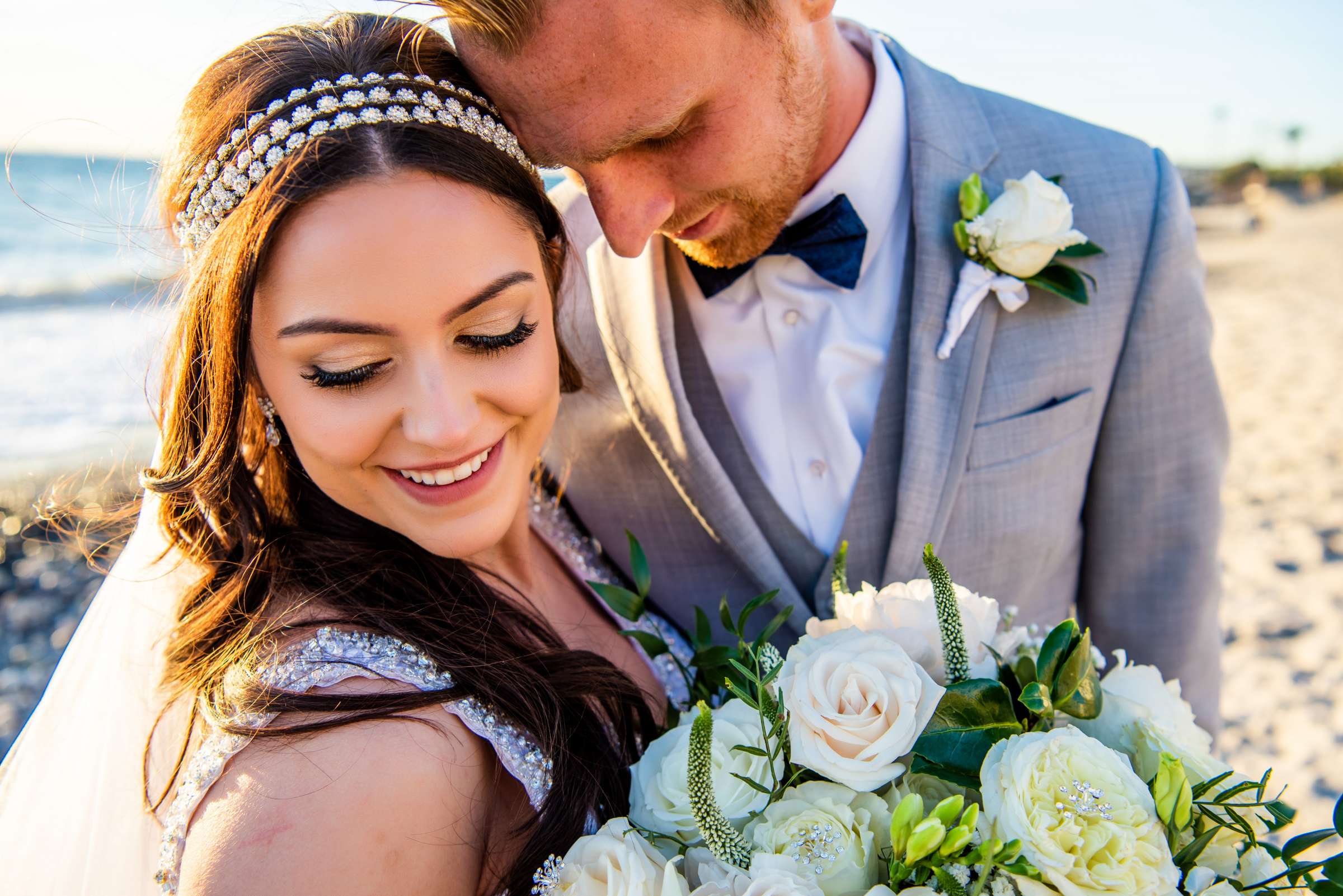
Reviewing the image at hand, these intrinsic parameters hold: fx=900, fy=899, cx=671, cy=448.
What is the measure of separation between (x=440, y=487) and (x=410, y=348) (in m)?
0.31

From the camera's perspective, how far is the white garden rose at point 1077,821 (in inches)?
44.5

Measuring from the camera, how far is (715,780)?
133 cm

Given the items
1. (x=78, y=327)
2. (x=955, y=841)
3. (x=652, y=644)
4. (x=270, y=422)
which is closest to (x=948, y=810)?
(x=955, y=841)

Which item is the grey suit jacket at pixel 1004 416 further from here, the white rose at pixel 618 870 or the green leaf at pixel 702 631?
the white rose at pixel 618 870

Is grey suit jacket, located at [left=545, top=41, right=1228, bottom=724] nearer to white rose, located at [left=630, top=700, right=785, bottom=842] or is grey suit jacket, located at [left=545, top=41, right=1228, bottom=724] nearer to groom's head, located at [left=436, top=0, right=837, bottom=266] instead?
groom's head, located at [left=436, top=0, right=837, bottom=266]

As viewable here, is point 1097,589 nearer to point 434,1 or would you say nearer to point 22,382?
point 434,1

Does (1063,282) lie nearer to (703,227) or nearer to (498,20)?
(703,227)

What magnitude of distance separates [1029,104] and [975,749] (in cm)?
190

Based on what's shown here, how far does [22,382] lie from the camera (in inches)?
385

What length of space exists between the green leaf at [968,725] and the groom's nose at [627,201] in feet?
3.93

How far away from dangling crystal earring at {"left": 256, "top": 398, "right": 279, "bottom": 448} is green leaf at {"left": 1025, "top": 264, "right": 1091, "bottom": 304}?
1.75 meters

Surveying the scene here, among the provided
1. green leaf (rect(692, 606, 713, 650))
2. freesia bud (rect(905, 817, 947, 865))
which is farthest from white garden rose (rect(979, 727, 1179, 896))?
green leaf (rect(692, 606, 713, 650))

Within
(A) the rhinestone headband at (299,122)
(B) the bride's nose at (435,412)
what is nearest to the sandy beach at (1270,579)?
(A) the rhinestone headband at (299,122)

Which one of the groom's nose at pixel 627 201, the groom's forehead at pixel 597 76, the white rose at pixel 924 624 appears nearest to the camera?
the white rose at pixel 924 624
